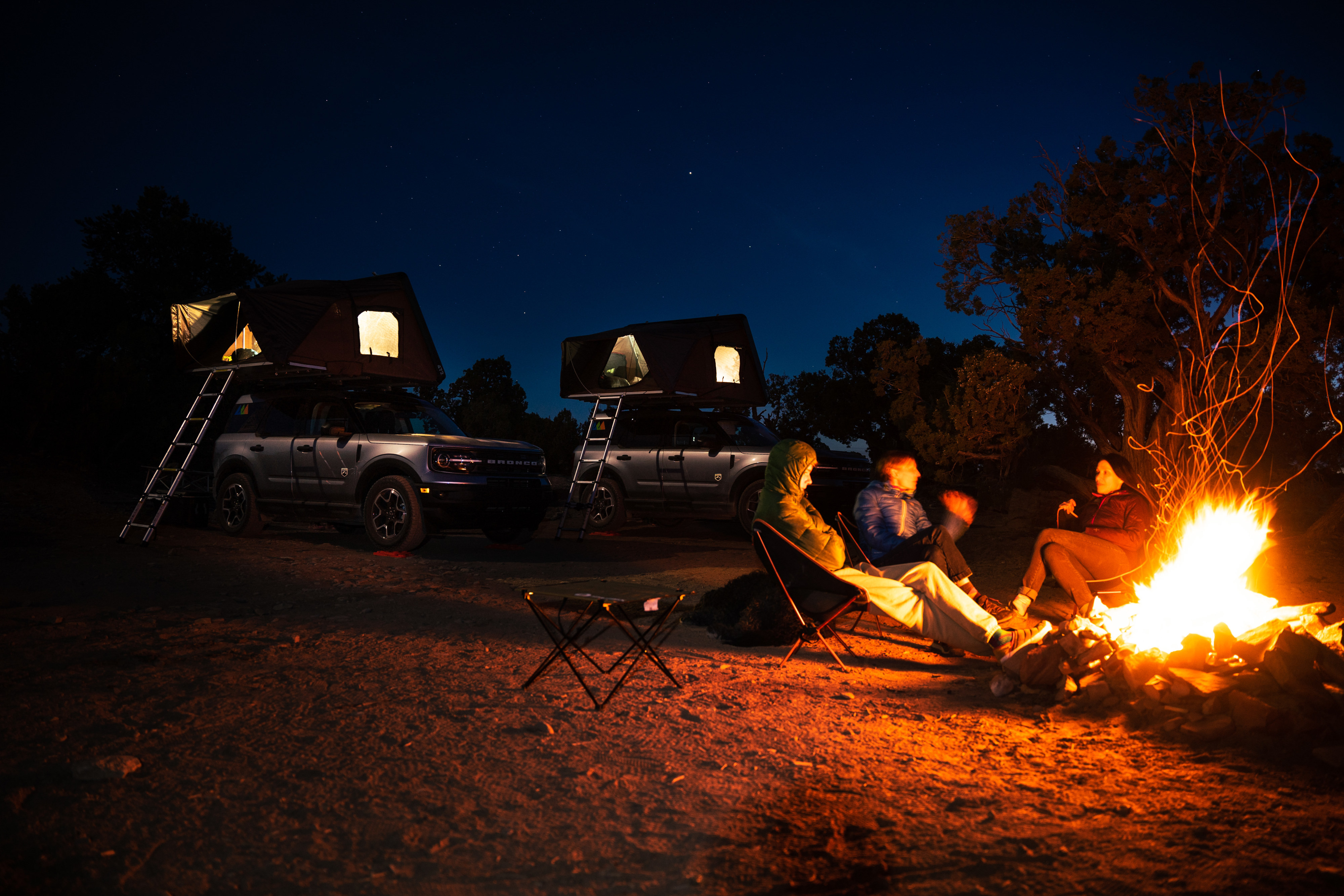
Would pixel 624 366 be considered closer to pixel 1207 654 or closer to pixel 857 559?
pixel 857 559

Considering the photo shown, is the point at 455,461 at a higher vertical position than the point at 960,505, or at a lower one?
lower

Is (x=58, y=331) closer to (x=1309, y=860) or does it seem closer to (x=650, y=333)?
(x=650, y=333)

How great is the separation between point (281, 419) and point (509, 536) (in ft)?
11.3

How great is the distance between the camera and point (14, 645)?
16.3 ft

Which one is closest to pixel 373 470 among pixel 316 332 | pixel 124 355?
pixel 316 332

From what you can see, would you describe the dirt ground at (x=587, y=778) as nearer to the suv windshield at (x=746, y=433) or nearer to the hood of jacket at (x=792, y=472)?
the hood of jacket at (x=792, y=472)

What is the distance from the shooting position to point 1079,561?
565 centimetres

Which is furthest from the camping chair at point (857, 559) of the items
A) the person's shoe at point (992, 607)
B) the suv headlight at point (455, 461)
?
the suv headlight at point (455, 461)

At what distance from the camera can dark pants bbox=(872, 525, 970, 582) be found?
5.29m

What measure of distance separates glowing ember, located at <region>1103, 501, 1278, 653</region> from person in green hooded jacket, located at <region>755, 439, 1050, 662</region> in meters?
0.54

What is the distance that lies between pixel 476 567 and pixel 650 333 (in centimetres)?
444

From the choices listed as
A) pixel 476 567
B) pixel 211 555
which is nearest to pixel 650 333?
pixel 476 567

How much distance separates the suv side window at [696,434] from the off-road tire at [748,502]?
819 millimetres

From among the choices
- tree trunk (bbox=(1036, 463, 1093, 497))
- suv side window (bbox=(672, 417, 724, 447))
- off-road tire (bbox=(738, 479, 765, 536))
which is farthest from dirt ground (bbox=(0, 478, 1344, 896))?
tree trunk (bbox=(1036, 463, 1093, 497))
